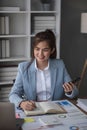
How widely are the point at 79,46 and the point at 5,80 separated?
1283 millimetres

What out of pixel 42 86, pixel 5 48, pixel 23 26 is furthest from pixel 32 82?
pixel 23 26

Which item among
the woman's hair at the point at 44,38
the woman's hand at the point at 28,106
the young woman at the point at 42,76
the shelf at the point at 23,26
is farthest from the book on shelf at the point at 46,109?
the shelf at the point at 23,26

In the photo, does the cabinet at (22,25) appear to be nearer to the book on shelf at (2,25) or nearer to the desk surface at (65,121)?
the book on shelf at (2,25)

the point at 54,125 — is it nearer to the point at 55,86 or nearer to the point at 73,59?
the point at 55,86

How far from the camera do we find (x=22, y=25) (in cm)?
355

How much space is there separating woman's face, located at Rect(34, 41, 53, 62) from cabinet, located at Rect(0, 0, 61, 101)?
1226 millimetres

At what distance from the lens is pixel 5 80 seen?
11.1 feet

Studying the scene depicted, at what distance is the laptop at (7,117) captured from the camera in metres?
1.31

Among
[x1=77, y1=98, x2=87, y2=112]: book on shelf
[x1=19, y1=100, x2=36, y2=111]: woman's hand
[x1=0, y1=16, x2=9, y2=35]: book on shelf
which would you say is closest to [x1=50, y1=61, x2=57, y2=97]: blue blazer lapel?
[x1=77, y1=98, x2=87, y2=112]: book on shelf

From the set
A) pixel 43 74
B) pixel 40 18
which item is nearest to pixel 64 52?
pixel 40 18

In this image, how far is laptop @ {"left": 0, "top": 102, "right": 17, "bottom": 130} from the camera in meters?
1.31

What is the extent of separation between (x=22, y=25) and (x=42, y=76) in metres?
1.56

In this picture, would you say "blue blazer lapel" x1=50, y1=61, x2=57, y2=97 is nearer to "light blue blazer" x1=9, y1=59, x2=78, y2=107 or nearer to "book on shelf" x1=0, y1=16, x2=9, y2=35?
"light blue blazer" x1=9, y1=59, x2=78, y2=107

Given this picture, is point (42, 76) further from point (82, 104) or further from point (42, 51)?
point (82, 104)
